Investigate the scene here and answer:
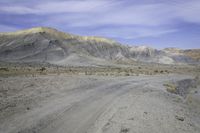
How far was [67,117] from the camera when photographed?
13875 millimetres

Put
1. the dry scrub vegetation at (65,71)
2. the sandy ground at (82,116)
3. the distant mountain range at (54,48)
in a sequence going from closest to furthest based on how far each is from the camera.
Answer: the sandy ground at (82,116)
the dry scrub vegetation at (65,71)
the distant mountain range at (54,48)

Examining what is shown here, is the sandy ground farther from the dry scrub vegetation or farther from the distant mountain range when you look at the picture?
the distant mountain range

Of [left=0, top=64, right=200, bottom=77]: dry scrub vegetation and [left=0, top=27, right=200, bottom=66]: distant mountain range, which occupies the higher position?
[left=0, top=27, right=200, bottom=66]: distant mountain range

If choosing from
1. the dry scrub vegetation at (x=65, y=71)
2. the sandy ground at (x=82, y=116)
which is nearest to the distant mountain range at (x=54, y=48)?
the dry scrub vegetation at (x=65, y=71)

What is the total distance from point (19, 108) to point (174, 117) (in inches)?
320

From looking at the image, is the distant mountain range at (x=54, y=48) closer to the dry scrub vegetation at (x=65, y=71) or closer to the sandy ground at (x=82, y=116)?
the dry scrub vegetation at (x=65, y=71)

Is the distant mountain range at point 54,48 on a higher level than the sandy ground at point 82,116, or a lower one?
higher

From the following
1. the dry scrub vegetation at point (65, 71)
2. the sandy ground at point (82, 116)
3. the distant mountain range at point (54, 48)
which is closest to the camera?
the sandy ground at point (82, 116)

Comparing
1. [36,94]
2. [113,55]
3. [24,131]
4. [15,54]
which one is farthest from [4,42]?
[24,131]

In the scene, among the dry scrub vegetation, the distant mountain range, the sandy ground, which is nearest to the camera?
the sandy ground

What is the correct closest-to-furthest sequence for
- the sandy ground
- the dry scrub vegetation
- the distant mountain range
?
the sandy ground → the dry scrub vegetation → the distant mountain range

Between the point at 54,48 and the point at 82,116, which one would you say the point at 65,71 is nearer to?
the point at 82,116

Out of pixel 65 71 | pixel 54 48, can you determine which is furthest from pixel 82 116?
pixel 54 48

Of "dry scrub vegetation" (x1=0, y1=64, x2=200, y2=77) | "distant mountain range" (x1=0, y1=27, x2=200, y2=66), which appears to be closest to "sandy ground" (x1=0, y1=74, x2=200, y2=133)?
"dry scrub vegetation" (x1=0, y1=64, x2=200, y2=77)
